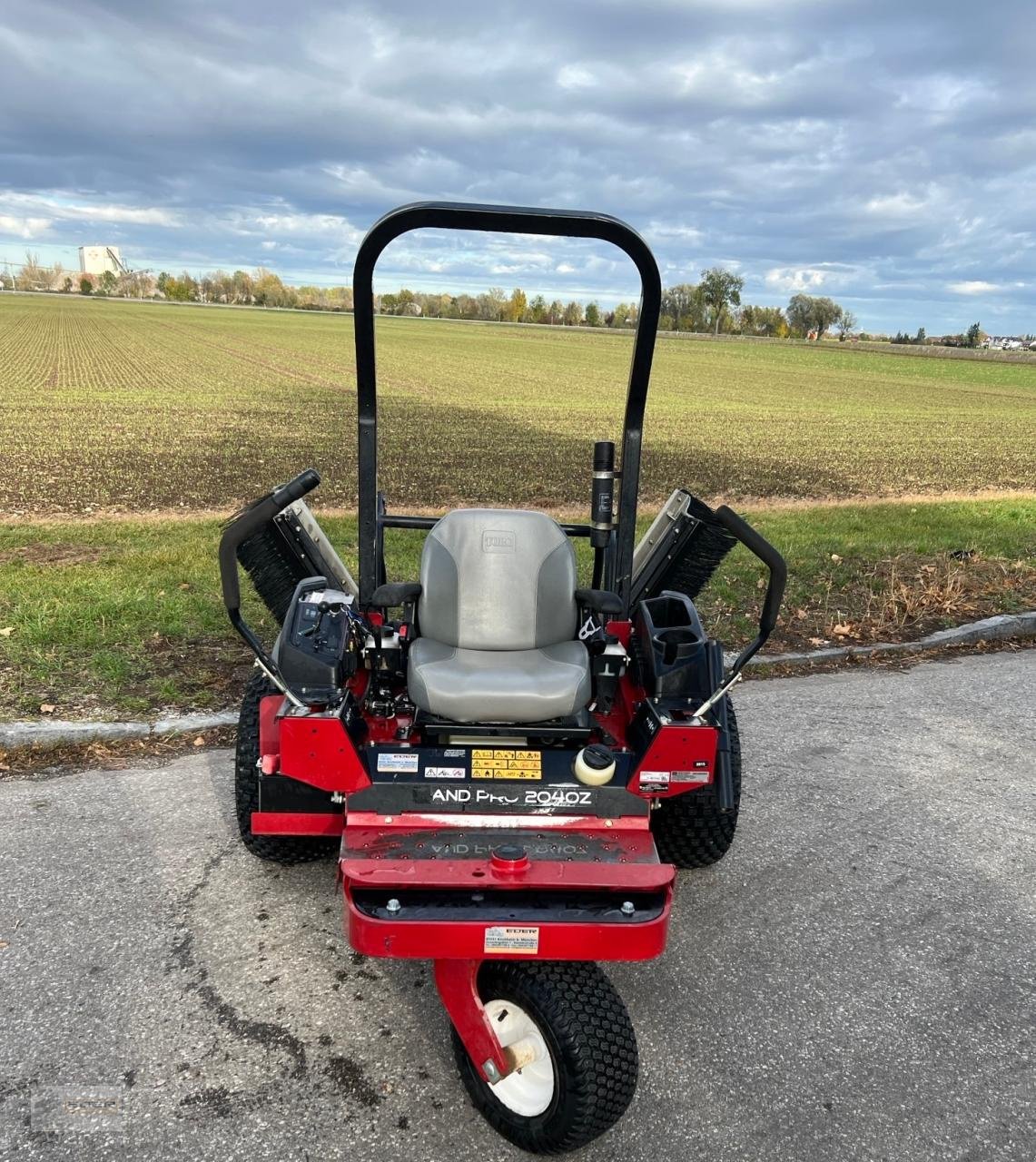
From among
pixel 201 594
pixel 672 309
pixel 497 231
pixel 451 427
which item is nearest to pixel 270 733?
pixel 497 231

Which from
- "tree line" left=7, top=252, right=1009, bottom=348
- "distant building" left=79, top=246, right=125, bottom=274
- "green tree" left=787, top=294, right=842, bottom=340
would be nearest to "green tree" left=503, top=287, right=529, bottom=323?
"tree line" left=7, top=252, right=1009, bottom=348

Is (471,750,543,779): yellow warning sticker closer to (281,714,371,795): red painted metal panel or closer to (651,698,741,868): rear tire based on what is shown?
(281,714,371,795): red painted metal panel

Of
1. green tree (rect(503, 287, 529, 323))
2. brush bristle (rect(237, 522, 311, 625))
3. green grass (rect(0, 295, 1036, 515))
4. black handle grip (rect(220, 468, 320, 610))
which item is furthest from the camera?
green tree (rect(503, 287, 529, 323))

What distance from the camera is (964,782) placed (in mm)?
3986

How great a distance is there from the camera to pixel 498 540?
311 centimetres

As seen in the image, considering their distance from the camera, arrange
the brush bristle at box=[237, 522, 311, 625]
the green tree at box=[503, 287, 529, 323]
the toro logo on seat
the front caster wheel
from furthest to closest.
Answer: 1. the green tree at box=[503, 287, 529, 323]
2. the brush bristle at box=[237, 522, 311, 625]
3. the toro logo on seat
4. the front caster wheel

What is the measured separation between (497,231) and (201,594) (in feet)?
10.6

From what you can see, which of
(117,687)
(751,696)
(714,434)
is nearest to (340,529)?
(117,687)

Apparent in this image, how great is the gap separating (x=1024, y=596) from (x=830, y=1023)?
16.2 feet

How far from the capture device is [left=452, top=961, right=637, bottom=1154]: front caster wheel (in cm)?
196

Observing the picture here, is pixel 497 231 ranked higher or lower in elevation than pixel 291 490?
higher

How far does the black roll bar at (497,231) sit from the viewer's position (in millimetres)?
2848

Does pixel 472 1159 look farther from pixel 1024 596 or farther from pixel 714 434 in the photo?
pixel 714 434

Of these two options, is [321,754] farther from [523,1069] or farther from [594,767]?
[523,1069]
